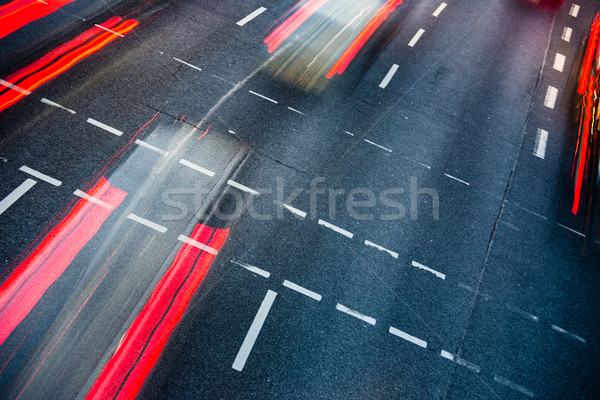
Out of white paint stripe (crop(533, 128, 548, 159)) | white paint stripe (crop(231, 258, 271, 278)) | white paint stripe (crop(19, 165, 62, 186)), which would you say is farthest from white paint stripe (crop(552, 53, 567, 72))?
white paint stripe (crop(19, 165, 62, 186))

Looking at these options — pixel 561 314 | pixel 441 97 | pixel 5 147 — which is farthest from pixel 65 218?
pixel 441 97

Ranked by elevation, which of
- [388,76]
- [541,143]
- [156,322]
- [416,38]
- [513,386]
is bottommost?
[156,322]

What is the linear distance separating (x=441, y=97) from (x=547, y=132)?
3.00 m

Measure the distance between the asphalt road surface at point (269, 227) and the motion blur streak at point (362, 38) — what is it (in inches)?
17.1

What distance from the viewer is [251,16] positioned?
42.4ft

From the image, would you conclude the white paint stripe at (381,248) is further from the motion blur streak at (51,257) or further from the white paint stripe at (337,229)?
the motion blur streak at (51,257)

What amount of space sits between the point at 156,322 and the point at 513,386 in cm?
546

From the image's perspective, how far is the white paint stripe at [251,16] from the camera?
41.0 feet

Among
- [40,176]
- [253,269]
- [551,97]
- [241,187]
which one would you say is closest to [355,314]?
[253,269]

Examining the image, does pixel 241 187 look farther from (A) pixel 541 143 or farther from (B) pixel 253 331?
(A) pixel 541 143

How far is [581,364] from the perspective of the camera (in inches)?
289

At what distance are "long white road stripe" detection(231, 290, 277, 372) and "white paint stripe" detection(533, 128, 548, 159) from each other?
8224 millimetres

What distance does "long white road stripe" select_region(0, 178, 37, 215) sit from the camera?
6.86 metres

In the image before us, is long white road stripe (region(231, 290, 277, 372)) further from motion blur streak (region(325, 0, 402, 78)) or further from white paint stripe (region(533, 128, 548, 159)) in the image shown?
white paint stripe (region(533, 128, 548, 159))
